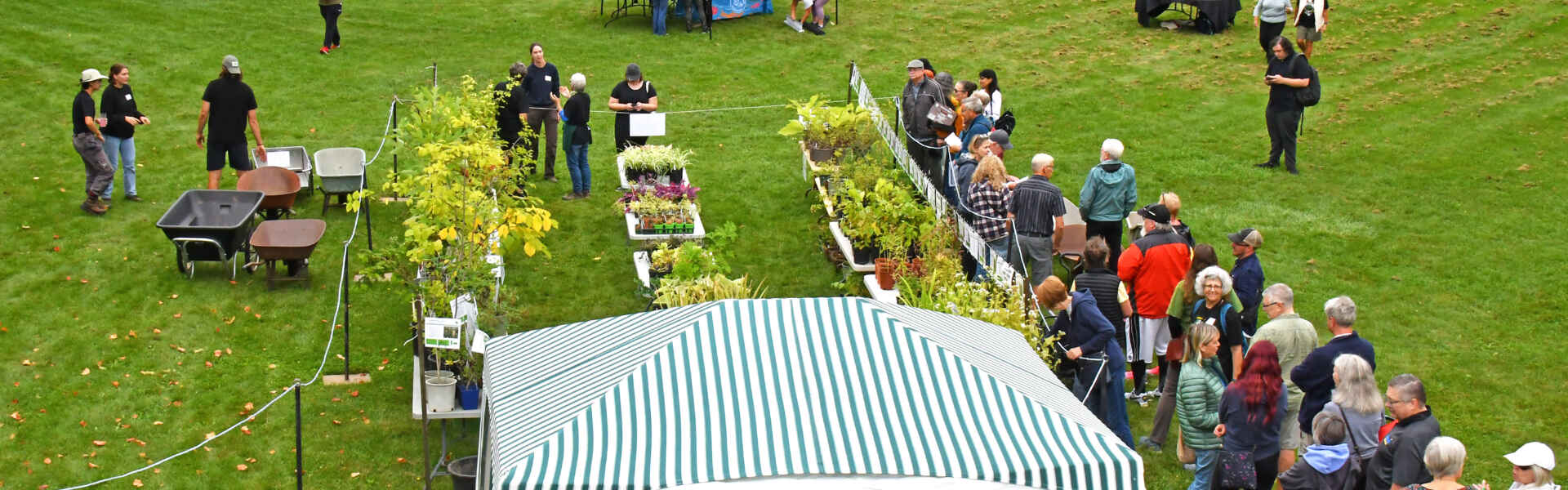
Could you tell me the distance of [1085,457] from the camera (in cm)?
621

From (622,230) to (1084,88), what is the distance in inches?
303

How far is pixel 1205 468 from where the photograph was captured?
805 cm

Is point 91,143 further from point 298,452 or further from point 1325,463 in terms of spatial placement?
point 1325,463

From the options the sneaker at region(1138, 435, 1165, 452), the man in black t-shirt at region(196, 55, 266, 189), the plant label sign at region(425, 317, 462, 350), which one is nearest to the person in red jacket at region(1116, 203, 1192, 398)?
the sneaker at region(1138, 435, 1165, 452)

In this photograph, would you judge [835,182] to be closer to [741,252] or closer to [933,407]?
[741,252]

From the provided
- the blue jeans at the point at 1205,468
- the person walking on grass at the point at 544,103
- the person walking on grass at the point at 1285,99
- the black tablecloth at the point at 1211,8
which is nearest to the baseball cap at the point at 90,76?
the person walking on grass at the point at 544,103

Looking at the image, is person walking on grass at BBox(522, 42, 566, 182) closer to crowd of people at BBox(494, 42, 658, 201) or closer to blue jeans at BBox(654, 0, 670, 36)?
crowd of people at BBox(494, 42, 658, 201)

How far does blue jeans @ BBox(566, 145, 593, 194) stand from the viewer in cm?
1359

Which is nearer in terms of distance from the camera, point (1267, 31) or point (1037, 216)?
point (1037, 216)

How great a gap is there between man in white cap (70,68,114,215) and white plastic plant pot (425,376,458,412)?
595 centimetres

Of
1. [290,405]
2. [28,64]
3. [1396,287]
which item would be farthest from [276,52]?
[1396,287]

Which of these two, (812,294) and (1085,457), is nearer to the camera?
(1085,457)

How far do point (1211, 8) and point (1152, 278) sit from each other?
12.1 metres

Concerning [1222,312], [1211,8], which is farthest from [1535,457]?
[1211,8]
